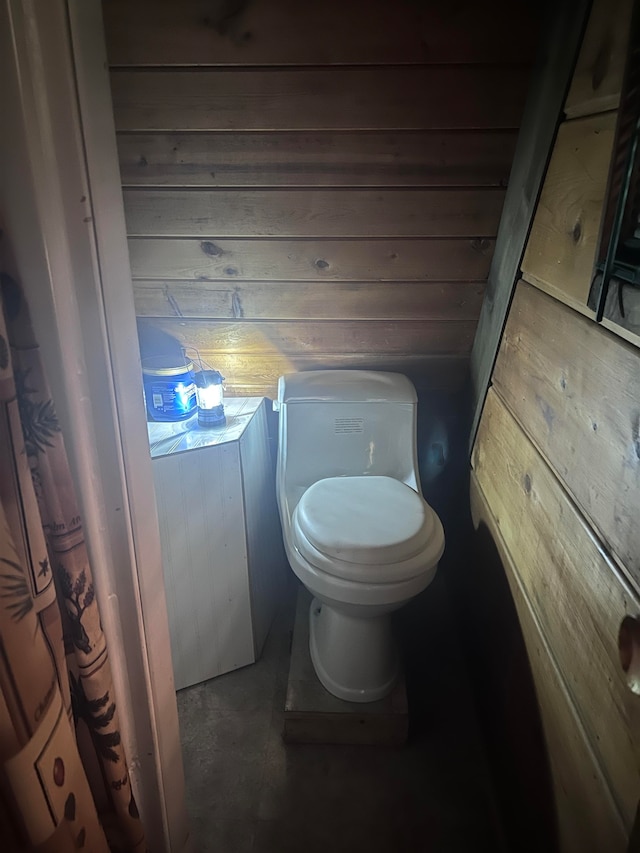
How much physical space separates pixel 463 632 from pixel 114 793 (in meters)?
1.23

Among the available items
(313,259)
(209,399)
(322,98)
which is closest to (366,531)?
(209,399)

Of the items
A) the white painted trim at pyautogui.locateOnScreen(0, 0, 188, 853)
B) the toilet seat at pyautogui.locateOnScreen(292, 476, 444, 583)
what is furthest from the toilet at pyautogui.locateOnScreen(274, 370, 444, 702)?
the white painted trim at pyautogui.locateOnScreen(0, 0, 188, 853)

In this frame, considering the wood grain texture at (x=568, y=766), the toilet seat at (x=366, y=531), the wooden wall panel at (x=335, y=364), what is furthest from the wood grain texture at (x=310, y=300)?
the wood grain texture at (x=568, y=766)

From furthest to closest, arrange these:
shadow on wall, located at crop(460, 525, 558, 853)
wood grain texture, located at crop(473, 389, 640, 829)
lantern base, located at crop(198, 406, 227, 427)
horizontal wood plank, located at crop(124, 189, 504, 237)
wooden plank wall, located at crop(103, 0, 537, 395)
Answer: lantern base, located at crop(198, 406, 227, 427)
horizontal wood plank, located at crop(124, 189, 504, 237)
wooden plank wall, located at crop(103, 0, 537, 395)
shadow on wall, located at crop(460, 525, 558, 853)
wood grain texture, located at crop(473, 389, 640, 829)

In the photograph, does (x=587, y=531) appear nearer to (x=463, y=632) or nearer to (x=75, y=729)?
(x=75, y=729)

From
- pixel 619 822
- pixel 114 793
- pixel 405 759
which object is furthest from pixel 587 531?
pixel 405 759

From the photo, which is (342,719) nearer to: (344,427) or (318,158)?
(344,427)

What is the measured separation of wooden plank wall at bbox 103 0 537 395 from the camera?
117 centimetres

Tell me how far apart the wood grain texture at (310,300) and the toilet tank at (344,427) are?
20 centimetres

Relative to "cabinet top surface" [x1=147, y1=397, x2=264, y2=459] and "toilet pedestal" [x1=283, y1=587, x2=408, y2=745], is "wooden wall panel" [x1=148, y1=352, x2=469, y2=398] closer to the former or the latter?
"cabinet top surface" [x1=147, y1=397, x2=264, y2=459]

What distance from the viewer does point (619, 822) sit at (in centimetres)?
73

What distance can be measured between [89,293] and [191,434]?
928mm

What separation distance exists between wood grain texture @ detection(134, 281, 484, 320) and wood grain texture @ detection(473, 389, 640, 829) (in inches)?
15.9

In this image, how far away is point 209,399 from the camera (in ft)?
5.24
